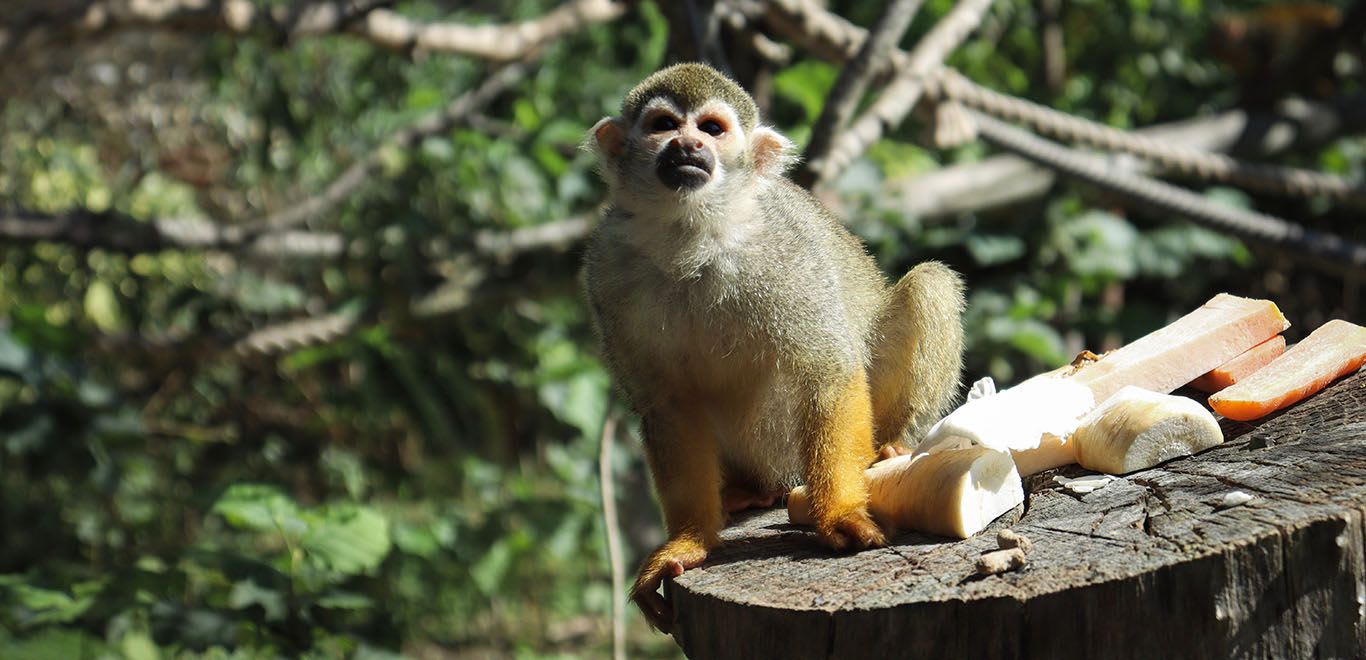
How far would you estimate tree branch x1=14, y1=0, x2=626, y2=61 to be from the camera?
4.55m

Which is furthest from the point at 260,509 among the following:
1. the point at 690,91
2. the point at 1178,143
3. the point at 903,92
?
the point at 1178,143

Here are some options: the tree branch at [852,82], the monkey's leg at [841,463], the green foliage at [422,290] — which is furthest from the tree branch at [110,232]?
the monkey's leg at [841,463]

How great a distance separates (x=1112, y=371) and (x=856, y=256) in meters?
0.81

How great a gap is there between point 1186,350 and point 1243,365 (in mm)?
151

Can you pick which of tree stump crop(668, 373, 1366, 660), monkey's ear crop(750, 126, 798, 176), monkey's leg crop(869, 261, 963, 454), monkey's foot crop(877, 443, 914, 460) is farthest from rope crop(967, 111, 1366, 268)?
tree stump crop(668, 373, 1366, 660)

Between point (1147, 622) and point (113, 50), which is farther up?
point (113, 50)

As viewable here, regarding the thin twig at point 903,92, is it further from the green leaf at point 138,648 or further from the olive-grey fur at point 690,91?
the green leaf at point 138,648

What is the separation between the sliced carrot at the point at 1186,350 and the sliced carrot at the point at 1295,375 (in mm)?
128

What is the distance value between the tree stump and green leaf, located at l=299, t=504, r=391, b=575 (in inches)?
41.6

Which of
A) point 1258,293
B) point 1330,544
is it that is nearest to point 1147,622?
point 1330,544

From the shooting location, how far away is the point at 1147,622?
1.70 m

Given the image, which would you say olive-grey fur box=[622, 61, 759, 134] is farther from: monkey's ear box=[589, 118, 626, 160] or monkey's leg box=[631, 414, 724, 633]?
monkey's leg box=[631, 414, 724, 633]

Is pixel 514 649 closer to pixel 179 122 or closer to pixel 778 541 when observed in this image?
pixel 179 122

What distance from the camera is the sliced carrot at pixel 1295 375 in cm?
241
